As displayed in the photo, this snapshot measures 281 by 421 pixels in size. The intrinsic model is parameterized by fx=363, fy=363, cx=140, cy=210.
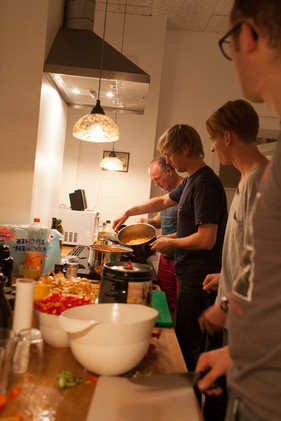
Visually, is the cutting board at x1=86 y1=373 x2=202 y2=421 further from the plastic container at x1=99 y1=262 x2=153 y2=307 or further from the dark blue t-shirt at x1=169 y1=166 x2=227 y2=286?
the dark blue t-shirt at x1=169 y1=166 x2=227 y2=286

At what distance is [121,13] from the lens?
431 centimetres

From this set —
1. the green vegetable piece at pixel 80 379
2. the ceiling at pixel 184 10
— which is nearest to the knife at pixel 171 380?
the green vegetable piece at pixel 80 379

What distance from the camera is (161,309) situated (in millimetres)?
1564

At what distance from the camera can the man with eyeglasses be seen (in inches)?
24.8

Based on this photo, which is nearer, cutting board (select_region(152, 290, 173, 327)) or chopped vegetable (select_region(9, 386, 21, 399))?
chopped vegetable (select_region(9, 386, 21, 399))

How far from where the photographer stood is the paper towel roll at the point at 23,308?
100cm

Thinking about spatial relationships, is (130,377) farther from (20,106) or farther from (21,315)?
(20,106)

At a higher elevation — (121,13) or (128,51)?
(121,13)

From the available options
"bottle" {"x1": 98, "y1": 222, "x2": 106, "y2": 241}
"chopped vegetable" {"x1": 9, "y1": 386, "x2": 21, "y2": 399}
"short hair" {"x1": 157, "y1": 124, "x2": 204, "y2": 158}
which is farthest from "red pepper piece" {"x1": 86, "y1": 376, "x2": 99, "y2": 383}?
"bottle" {"x1": 98, "y1": 222, "x2": 106, "y2": 241}

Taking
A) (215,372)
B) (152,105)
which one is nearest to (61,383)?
(215,372)

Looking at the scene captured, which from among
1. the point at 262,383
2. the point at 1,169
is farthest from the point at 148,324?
the point at 1,169

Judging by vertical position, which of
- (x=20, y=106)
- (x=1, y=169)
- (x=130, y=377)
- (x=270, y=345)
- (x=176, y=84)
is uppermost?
(x=176, y=84)

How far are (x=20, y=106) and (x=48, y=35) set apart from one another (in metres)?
0.49

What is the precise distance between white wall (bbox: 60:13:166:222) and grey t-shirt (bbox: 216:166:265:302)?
3.08 m
